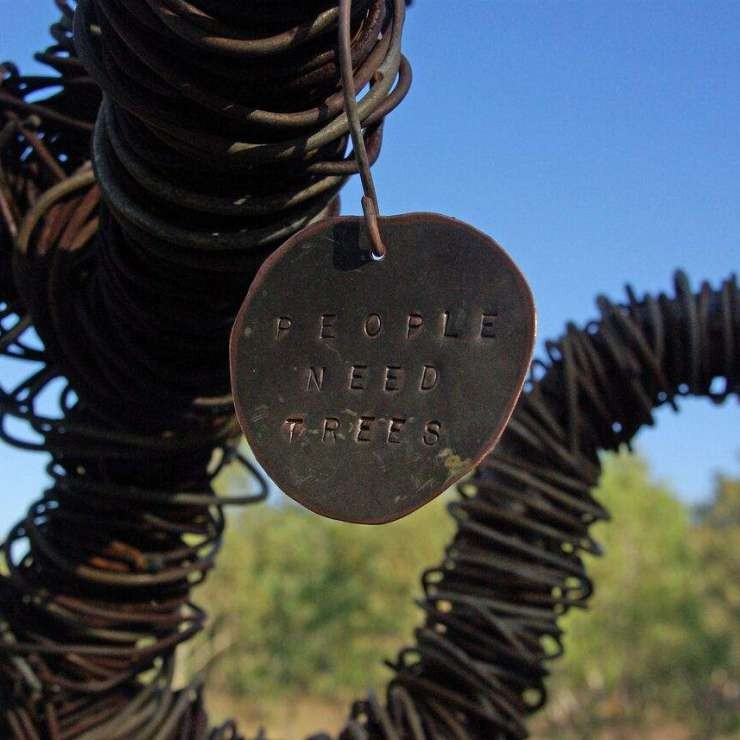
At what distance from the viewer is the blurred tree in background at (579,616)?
82.2 ft

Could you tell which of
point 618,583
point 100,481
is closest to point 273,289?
point 100,481

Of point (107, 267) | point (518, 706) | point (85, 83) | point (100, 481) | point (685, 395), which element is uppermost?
point (85, 83)

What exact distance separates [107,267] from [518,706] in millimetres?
776

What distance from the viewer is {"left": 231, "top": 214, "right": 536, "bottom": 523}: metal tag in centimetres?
77

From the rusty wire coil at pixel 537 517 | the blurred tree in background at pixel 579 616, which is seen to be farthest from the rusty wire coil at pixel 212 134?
the blurred tree in background at pixel 579 616

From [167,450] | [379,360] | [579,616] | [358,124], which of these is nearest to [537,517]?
[167,450]

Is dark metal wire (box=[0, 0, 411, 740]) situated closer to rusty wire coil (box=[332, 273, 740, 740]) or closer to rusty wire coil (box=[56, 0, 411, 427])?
rusty wire coil (box=[56, 0, 411, 427])

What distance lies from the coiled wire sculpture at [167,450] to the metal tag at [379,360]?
94mm

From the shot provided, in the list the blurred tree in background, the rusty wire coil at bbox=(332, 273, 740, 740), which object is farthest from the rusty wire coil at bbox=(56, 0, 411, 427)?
the blurred tree in background

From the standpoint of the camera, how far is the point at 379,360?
802 mm

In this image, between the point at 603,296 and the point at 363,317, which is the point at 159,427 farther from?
the point at 603,296

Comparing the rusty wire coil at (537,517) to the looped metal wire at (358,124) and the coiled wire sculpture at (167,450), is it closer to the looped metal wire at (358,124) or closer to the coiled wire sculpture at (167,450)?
the coiled wire sculpture at (167,450)

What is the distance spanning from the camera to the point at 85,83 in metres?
1.29

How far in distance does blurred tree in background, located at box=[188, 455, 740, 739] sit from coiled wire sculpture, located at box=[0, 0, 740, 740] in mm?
21269
